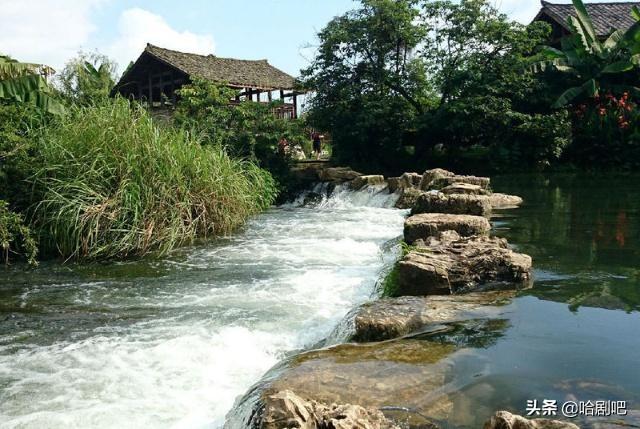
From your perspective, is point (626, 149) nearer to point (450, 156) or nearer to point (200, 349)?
point (450, 156)

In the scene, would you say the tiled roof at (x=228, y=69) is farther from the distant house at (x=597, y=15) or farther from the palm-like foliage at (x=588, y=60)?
the distant house at (x=597, y=15)

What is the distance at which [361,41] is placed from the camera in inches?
728

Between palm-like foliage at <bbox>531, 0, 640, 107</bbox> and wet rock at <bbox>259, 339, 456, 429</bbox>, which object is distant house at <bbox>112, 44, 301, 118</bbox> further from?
wet rock at <bbox>259, 339, 456, 429</bbox>

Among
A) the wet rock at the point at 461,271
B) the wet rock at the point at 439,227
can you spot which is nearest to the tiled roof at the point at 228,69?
the wet rock at the point at 439,227

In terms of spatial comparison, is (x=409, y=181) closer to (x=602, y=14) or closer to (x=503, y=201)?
(x=503, y=201)

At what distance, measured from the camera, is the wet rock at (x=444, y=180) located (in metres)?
11.8

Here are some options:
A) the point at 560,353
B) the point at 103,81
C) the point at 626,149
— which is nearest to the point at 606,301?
the point at 560,353

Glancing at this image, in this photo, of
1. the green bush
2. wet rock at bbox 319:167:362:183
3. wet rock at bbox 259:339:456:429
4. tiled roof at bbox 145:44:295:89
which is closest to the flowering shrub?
wet rock at bbox 319:167:362:183

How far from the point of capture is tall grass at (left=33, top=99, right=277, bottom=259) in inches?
307

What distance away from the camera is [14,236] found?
7.86 m

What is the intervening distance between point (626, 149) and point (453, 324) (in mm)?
16517

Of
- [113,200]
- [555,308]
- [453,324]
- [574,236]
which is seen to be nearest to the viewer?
[453,324]

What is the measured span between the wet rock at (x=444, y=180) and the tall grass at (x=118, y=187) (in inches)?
202

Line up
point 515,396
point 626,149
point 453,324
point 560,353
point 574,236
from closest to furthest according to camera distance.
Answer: point 515,396
point 560,353
point 453,324
point 574,236
point 626,149
